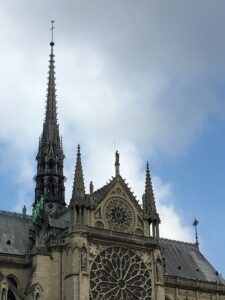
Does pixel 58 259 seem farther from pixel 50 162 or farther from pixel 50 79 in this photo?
pixel 50 79

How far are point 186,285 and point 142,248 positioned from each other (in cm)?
1038

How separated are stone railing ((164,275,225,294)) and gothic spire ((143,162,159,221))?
792 cm

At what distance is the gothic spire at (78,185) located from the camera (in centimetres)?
6856

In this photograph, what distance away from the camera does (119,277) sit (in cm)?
6850

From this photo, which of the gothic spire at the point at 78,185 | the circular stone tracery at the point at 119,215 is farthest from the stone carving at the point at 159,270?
the gothic spire at the point at 78,185

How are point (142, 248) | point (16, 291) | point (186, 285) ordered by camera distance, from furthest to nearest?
point (186, 285), point (142, 248), point (16, 291)

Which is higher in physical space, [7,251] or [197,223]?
[197,223]

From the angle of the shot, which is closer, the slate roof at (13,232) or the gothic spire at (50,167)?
the slate roof at (13,232)

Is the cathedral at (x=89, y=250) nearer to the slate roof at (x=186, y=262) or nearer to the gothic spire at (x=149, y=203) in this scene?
the gothic spire at (x=149, y=203)

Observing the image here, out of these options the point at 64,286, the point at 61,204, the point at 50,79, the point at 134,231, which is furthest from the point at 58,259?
the point at 50,79

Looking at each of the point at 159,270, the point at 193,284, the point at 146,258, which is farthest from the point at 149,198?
the point at 193,284

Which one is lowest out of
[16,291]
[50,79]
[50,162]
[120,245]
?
[16,291]

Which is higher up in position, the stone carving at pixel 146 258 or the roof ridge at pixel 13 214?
the roof ridge at pixel 13 214

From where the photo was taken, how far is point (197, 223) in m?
95.0
